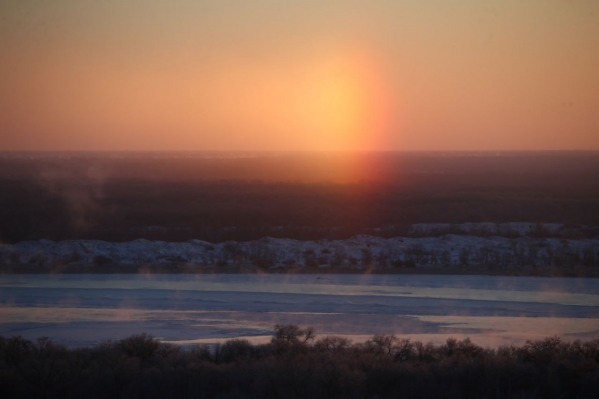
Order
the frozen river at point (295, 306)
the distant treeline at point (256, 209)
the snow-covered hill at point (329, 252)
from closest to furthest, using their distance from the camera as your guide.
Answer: the frozen river at point (295, 306), the snow-covered hill at point (329, 252), the distant treeline at point (256, 209)

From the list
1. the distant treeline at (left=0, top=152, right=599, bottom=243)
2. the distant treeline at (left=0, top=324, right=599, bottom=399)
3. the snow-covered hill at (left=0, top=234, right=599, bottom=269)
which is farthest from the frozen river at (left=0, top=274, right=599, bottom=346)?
the distant treeline at (left=0, top=152, right=599, bottom=243)

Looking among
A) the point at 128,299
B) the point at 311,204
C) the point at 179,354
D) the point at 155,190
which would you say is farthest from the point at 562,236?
the point at 155,190

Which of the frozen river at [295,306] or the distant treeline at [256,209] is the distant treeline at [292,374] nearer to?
the frozen river at [295,306]

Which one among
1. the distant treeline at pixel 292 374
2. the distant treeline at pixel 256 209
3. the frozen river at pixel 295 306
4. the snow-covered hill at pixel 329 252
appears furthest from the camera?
the distant treeline at pixel 256 209

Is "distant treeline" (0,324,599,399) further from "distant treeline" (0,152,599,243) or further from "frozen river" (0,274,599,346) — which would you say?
"distant treeline" (0,152,599,243)

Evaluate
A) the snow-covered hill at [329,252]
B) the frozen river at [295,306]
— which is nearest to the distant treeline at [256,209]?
the snow-covered hill at [329,252]

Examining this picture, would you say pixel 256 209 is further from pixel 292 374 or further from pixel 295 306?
pixel 292 374

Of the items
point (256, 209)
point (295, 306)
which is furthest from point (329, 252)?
point (256, 209)
